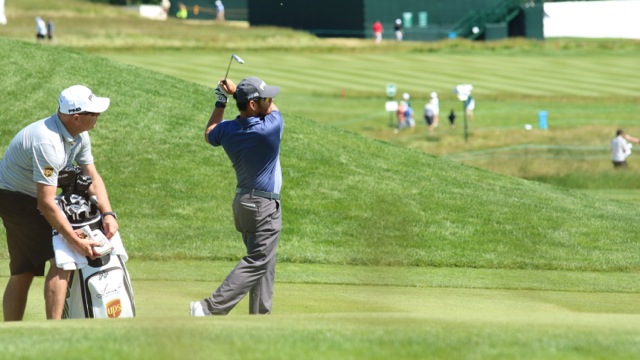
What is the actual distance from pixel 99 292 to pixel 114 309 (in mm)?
161

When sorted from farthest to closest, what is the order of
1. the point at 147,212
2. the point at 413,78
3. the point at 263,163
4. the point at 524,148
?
1. the point at 413,78
2. the point at 524,148
3. the point at 147,212
4. the point at 263,163

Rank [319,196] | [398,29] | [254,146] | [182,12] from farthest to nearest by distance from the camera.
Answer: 1. [182,12]
2. [398,29]
3. [319,196]
4. [254,146]

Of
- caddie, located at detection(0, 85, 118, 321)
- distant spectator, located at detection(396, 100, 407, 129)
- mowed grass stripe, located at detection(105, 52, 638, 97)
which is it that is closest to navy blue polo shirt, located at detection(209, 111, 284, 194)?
caddie, located at detection(0, 85, 118, 321)

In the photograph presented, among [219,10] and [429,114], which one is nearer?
[429,114]

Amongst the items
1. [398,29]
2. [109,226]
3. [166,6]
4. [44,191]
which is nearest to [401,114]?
[398,29]

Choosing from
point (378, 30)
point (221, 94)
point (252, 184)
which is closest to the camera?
point (252, 184)

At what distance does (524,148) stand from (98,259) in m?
28.1

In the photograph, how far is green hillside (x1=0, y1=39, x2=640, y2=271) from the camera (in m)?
15.8

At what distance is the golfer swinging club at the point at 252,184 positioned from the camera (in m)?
9.39

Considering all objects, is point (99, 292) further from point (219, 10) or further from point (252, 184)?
point (219, 10)

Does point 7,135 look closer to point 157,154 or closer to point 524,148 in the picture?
point 157,154

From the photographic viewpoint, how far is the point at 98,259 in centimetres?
A: 880

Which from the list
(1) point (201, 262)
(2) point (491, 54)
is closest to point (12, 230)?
(1) point (201, 262)

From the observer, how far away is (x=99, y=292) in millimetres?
8797
